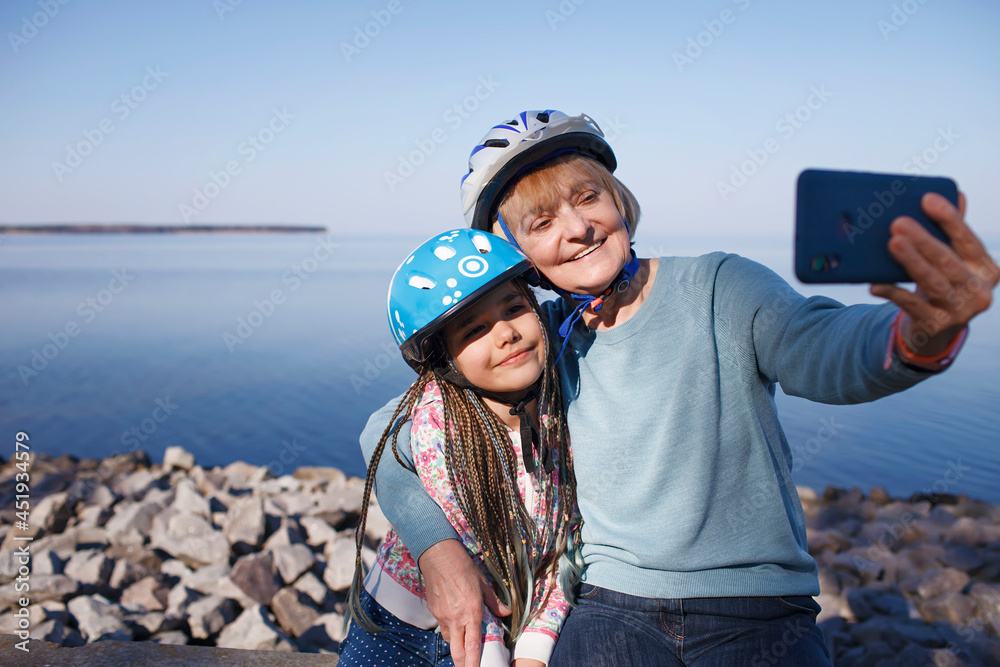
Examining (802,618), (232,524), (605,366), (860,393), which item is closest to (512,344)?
(605,366)

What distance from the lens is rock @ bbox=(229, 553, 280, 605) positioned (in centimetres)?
439

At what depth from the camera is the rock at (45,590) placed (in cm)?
442

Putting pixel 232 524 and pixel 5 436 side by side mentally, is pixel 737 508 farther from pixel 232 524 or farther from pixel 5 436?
pixel 5 436

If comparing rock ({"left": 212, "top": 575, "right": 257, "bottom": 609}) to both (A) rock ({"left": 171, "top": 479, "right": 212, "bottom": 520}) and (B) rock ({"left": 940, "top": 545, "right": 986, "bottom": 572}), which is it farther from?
(B) rock ({"left": 940, "top": 545, "right": 986, "bottom": 572})

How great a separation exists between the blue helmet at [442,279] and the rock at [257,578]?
9.23 feet

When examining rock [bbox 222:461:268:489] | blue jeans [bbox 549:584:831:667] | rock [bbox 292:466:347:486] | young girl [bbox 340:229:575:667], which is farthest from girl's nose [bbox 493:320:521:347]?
rock [bbox 222:461:268:489]

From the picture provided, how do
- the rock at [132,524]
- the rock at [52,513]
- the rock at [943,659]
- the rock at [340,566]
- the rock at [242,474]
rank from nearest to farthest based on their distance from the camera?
1. the rock at [943,659]
2. the rock at [340,566]
3. the rock at [132,524]
4. the rock at [52,513]
5. the rock at [242,474]

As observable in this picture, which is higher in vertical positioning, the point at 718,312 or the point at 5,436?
the point at 718,312

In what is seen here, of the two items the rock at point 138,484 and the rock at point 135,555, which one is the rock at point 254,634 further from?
the rock at point 138,484

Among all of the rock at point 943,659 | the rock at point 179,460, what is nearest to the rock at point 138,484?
the rock at point 179,460

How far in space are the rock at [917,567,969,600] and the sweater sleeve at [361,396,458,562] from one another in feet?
13.0

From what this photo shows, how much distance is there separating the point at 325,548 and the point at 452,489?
10.7ft

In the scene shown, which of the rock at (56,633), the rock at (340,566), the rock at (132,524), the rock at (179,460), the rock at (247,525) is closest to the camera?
the rock at (56,633)

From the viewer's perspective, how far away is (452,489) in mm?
2412
